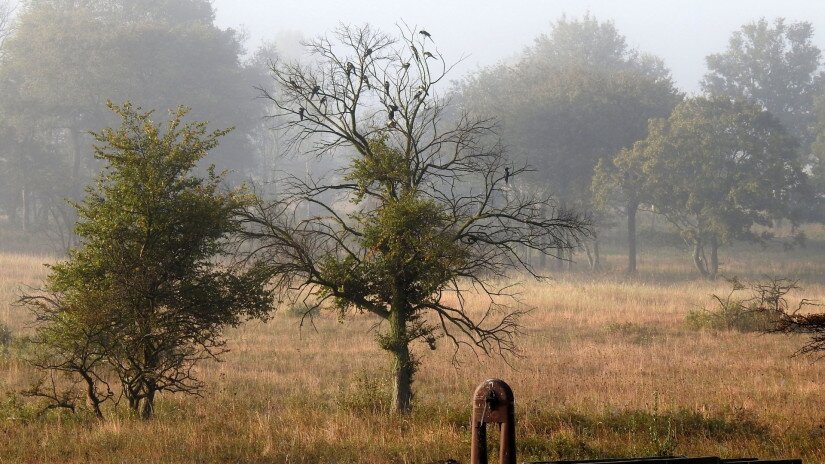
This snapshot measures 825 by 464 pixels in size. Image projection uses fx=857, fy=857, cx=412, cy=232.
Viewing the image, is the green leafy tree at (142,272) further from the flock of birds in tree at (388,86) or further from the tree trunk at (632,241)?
the tree trunk at (632,241)

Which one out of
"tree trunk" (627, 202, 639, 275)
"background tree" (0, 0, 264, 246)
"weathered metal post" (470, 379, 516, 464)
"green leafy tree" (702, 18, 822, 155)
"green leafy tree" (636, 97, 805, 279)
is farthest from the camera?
"green leafy tree" (702, 18, 822, 155)

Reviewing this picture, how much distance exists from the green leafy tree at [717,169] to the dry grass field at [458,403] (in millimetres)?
24377

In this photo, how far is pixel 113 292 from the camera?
1277cm

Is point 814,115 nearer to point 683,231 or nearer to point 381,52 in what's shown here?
point 683,231

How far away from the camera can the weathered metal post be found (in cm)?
526

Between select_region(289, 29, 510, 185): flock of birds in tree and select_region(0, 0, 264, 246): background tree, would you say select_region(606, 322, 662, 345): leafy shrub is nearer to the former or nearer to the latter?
select_region(289, 29, 510, 185): flock of birds in tree

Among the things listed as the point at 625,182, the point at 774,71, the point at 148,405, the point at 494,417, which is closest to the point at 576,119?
the point at 625,182

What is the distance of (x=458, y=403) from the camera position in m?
15.2

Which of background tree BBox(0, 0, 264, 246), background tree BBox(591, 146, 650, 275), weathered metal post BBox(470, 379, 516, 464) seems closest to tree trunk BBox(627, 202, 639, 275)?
background tree BBox(591, 146, 650, 275)

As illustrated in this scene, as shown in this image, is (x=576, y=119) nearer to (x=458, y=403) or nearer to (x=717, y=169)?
(x=717, y=169)

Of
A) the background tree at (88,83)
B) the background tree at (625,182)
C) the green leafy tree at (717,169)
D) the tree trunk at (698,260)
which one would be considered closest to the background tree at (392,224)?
the green leafy tree at (717,169)

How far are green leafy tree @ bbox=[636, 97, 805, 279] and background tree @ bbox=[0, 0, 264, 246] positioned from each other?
30579mm

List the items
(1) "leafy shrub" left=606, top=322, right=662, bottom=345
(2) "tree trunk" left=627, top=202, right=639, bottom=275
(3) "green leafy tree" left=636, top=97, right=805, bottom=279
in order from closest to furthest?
(1) "leafy shrub" left=606, top=322, right=662, bottom=345
(3) "green leafy tree" left=636, top=97, right=805, bottom=279
(2) "tree trunk" left=627, top=202, right=639, bottom=275

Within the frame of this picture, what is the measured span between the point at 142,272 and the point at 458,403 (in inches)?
232
